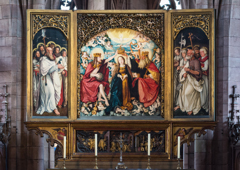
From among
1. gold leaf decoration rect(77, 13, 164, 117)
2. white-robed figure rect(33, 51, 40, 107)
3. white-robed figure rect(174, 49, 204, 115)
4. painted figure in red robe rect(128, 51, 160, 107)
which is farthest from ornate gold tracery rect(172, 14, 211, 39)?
white-robed figure rect(33, 51, 40, 107)

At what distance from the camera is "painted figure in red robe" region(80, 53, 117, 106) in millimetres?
9656

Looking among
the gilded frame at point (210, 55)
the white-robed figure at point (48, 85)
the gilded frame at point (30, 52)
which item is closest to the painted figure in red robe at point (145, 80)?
the gilded frame at point (210, 55)

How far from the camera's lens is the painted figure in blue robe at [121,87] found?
965cm

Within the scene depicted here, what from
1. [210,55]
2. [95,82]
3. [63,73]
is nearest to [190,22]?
[210,55]

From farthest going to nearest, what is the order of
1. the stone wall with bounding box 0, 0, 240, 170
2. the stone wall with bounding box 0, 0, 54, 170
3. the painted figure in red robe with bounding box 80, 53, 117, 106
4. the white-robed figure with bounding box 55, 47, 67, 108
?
the stone wall with bounding box 0, 0, 54, 170 → the stone wall with bounding box 0, 0, 240, 170 → the painted figure in red robe with bounding box 80, 53, 117, 106 → the white-robed figure with bounding box 55, 47, 67, 108

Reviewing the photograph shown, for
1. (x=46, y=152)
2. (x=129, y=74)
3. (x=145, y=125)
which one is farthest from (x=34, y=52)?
(x=46, y=152)

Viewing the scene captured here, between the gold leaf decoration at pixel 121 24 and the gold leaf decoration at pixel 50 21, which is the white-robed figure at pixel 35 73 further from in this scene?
the gold leaf decoration at pixel 121 24

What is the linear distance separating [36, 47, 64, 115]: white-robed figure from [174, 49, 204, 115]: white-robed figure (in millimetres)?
2737

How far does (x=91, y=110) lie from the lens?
962 centimetres

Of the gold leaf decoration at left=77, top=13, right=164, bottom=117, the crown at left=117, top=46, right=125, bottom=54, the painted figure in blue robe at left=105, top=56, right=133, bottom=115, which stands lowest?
the painted figure in blue robe at left=105, top=56, right=133, bottom=115

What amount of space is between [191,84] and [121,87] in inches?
62.0

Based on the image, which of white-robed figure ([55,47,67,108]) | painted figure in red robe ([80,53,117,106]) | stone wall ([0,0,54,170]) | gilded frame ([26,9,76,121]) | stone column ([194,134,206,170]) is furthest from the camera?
stone column ([194,134,206,170])

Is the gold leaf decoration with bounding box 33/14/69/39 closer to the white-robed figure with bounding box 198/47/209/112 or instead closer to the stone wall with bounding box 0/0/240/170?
the stone wall with bounding box 0/0/240/170

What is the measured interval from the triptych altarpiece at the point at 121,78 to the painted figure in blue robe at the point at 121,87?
0.07ft
